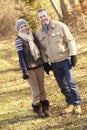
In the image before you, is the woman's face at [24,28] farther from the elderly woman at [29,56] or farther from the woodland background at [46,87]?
the woodland background at [46,87]

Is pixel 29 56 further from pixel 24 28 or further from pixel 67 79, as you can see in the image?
pixel 67 79

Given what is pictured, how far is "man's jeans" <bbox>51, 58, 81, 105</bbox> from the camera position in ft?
25.1

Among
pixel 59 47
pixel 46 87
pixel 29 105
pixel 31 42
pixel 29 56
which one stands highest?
pixel 31 42

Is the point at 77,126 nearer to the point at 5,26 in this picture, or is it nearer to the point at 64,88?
→ the point at 64,88

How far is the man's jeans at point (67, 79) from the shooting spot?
25.1ft

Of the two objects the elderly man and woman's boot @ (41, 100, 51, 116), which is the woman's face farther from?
woman's boot @ (41, 100, 51, 116)

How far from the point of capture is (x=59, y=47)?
298 inches

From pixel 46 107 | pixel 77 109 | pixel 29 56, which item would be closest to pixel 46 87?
pixel 46 107

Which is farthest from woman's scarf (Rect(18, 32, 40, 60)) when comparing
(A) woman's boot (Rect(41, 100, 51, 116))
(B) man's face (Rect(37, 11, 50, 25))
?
(A) woman's boot (Rect(41, 100, 51, 116))

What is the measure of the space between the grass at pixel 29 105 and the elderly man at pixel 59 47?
0.54 m

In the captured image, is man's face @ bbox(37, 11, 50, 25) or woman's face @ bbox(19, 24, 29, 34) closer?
man's face @ bbox(37, 11, 50, 25)

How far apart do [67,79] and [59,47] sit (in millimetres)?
652

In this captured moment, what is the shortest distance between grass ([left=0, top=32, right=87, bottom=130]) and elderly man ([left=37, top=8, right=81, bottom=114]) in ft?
1.77

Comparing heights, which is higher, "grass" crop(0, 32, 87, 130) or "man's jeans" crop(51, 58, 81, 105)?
"man's jeans" crop(51, 58, 81, 105)
